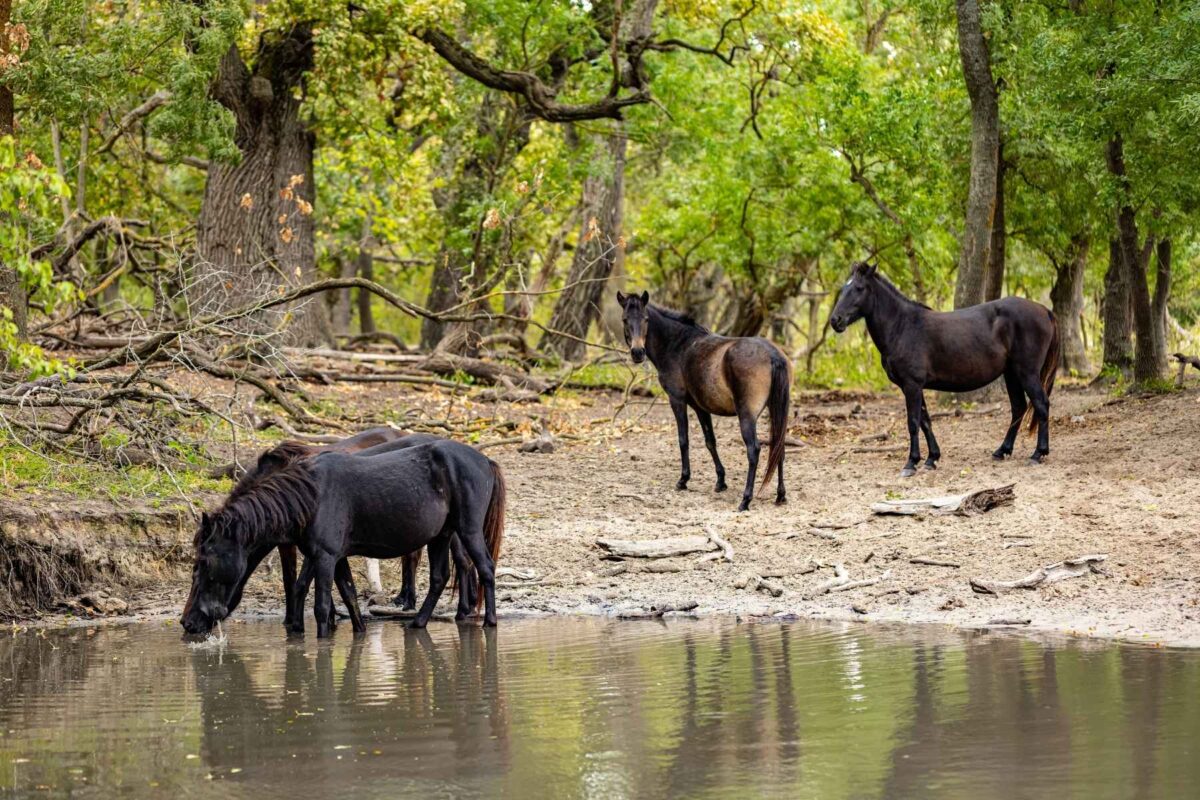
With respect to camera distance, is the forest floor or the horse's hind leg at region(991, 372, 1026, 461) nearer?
the forest floor

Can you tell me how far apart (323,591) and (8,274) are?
22.6ft

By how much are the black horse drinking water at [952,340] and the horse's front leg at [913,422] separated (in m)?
0.02

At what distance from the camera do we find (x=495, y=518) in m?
10.4

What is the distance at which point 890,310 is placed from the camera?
1555 centimetres

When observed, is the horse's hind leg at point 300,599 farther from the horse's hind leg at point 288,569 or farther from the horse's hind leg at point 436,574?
the horse's hind leg at point 436,574

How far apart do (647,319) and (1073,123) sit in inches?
244

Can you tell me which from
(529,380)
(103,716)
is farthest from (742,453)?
(103,716)

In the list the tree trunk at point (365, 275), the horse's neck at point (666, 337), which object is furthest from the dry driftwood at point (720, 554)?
the tree trunk at point (365, 275)

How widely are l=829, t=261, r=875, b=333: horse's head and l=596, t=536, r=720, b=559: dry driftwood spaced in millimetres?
4199

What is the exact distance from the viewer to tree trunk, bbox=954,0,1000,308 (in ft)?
65.1

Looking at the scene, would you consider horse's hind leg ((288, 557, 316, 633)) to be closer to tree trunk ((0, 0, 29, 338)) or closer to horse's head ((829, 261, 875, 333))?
tree trunk ((0, 0, 29, 338))

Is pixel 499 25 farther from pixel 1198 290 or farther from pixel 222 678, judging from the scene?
pixel 1198 290

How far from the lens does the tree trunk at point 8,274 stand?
554 inches

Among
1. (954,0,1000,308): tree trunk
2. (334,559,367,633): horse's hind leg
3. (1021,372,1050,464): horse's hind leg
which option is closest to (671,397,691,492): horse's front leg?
(1021,372,1050,464): horse's hind leg
